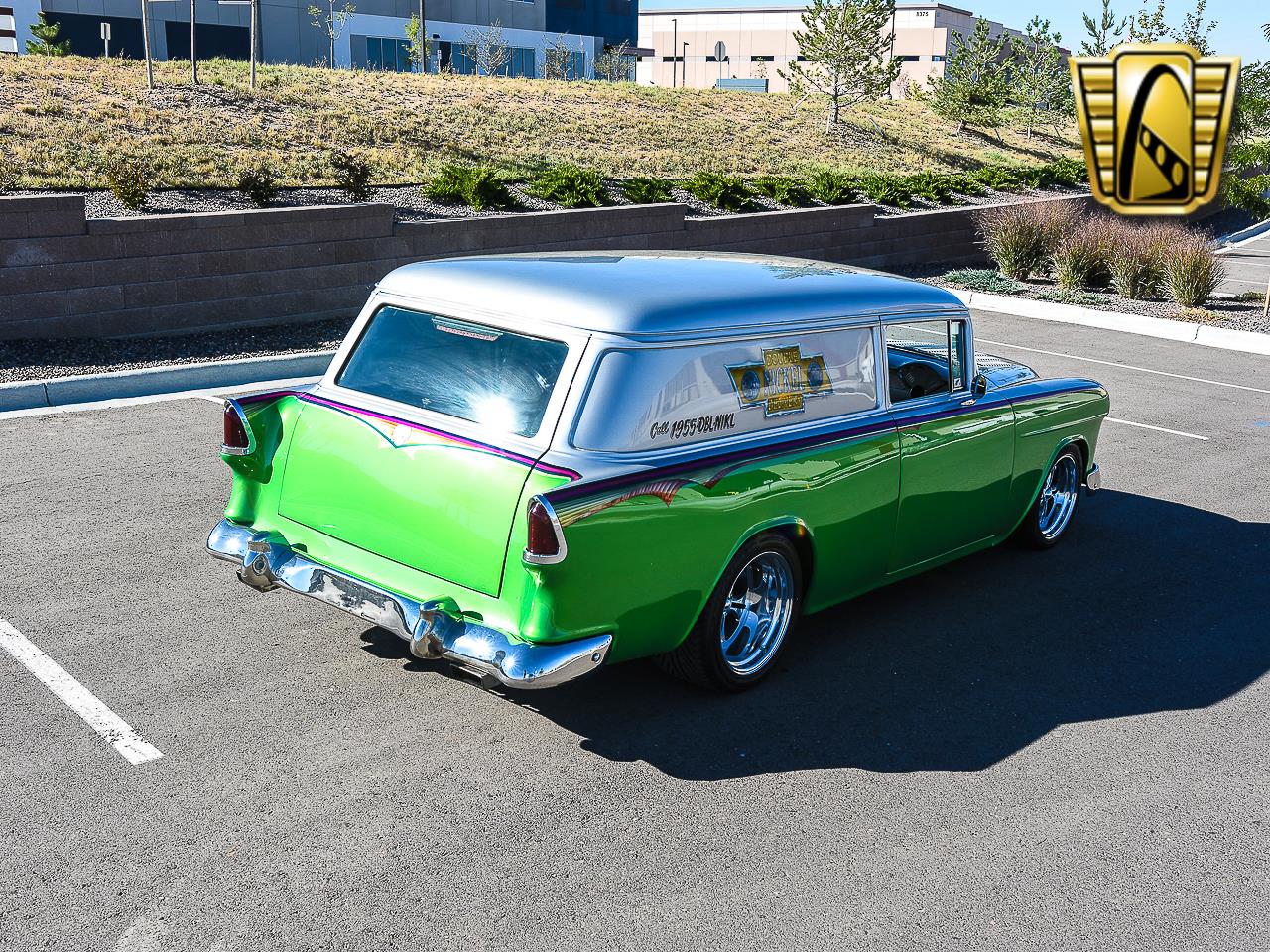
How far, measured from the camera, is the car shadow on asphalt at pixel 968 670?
5109mm

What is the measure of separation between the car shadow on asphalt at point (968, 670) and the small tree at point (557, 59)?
57790 millimetres

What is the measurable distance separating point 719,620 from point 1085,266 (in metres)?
17.0

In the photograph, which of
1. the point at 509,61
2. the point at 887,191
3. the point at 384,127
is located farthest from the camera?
the point at 509,61

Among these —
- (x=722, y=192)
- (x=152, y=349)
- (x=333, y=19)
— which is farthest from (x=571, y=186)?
(x=333, y=19)

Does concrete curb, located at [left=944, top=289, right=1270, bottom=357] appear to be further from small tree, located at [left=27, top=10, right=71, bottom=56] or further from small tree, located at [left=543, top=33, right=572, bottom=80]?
small tree, located at [left=543, top=33, right=572, bottom=80]

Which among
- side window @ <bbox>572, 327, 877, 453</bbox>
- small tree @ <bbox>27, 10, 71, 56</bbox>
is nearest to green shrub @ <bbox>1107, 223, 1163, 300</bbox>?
side window @ <bbox>572, 327, 877, 453</bbox>

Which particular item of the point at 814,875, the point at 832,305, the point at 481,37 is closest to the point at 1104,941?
the point at 814,875

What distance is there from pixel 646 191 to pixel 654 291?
582 inches

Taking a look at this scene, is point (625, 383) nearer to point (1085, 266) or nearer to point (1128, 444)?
point (1128, 444)

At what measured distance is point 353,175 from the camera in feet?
54.3

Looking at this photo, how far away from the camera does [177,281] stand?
12773 millimetres

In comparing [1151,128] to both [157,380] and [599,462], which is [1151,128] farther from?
[157,380]

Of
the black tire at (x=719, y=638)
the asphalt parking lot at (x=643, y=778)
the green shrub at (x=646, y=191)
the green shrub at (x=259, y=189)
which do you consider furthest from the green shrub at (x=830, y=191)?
the black tire at (x=719, y=638)

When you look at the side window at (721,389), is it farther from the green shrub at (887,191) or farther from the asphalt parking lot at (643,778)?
the green shrub at (887,191)
